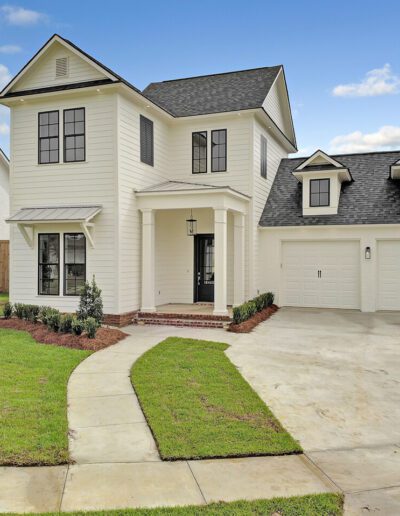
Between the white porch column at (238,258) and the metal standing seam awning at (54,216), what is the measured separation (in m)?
4.51

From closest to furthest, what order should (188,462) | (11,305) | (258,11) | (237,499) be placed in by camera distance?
(237,499) → (188,462) → (11,305) → (258,11)

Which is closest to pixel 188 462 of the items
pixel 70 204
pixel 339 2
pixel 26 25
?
pixel 70 204

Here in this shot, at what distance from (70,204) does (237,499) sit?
10957 millimetres

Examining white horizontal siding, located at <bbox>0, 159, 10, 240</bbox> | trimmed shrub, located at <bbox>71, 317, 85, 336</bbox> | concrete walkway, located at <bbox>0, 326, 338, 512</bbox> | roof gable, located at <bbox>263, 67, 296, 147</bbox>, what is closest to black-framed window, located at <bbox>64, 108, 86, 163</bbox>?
trimmed shrub, located at <bbox>71, 317, 85, 336</bbox>

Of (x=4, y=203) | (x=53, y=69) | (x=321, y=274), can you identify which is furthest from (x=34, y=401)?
(x=4, y=203)

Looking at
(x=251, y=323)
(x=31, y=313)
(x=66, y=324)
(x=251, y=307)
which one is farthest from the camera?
(x=251, y=307)

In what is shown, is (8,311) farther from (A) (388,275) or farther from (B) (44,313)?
(A) (388,275)

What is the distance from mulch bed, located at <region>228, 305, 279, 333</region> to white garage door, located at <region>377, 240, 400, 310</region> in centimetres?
384

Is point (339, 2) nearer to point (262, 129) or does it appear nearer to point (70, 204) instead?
point (262, 129)

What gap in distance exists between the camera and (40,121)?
14.0 m

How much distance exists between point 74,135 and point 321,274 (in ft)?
30.2

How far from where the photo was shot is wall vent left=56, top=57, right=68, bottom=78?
13.6 meters

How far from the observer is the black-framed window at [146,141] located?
1431 cm

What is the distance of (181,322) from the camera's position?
1320 cm
